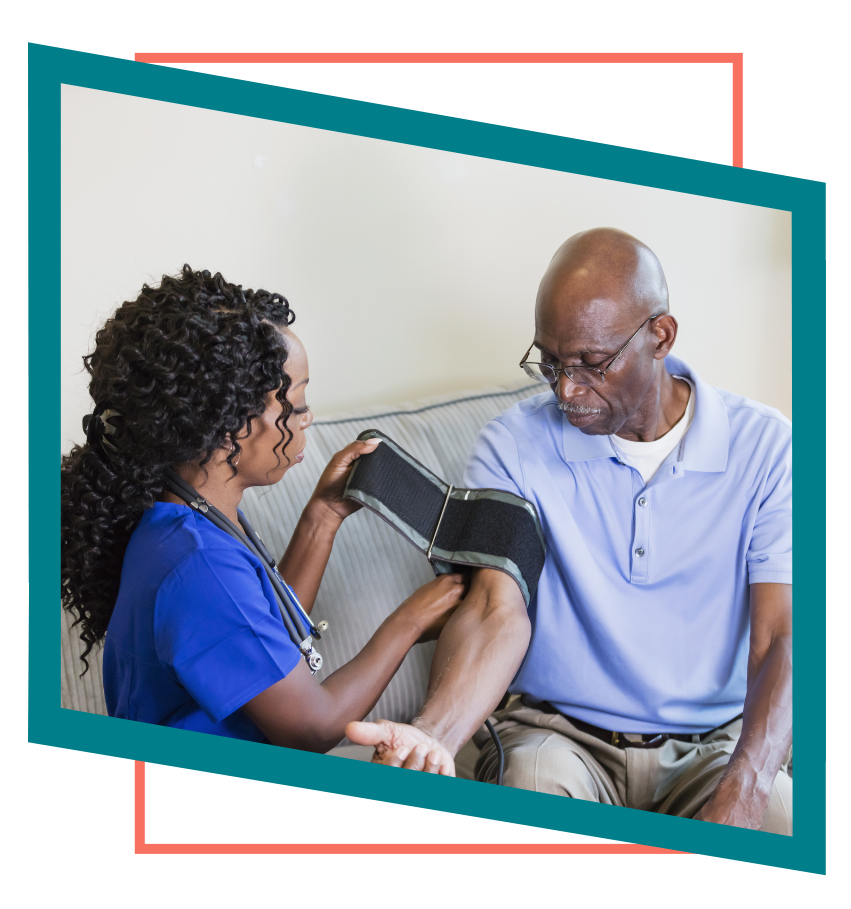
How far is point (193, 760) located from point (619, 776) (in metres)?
0.74

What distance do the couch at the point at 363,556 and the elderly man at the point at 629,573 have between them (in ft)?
0.79

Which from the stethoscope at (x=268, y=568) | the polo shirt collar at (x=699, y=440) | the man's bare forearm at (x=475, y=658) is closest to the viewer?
the stethoscope at (x=268, y=568)

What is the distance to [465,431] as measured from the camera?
187 centimetres

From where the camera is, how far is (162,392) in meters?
1.05

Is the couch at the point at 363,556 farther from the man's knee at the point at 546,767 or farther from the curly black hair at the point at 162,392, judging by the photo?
the curly black hair at the point at 162,392

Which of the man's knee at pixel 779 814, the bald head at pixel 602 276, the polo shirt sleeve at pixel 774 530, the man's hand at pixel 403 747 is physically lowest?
the man's knee at pixel 779 814

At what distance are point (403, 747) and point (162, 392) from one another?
0.54 m

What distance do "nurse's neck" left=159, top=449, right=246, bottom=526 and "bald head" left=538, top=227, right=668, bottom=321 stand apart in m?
0.56

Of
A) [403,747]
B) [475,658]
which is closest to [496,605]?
[475,658]

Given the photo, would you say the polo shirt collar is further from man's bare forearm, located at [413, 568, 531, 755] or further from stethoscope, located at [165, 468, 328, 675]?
stethoscope, located at [165, 468, 328, 675]

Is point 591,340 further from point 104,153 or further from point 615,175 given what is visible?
point 104,153

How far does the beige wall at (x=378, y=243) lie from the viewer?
133 centimetres

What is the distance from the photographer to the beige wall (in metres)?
1.33

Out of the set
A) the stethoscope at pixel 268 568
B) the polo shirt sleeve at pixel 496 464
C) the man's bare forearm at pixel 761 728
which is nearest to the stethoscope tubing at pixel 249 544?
the stethoscope at pixel 268 568
